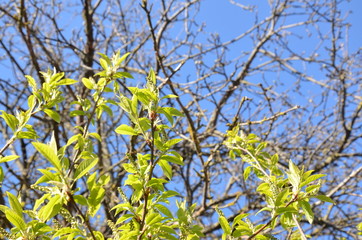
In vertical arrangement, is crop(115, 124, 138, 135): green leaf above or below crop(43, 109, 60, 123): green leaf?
below

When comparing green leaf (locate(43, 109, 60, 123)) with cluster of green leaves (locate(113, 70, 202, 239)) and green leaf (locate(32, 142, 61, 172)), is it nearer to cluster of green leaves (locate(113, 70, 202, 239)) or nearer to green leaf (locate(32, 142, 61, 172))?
cluster of green leaves (locate(113, 70, 202, 239))

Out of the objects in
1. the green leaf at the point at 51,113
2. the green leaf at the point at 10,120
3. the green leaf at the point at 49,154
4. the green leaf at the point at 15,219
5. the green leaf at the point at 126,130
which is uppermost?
the green leaf at the point at 51,113

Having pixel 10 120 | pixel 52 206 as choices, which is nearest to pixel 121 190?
pixel 52 206

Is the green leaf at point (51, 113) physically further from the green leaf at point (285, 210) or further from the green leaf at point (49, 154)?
the green leaf at point (285, 210)

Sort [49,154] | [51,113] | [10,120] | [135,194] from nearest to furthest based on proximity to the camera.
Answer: [49,154] < [135,194] < [10,120] < [51,113]

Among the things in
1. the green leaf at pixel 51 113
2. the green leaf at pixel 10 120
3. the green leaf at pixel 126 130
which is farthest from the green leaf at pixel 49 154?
the green leaf at pixel 51 113

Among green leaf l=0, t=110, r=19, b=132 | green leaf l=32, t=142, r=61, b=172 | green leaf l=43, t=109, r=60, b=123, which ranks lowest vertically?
green leaf l=32, t=142, r=61, b=172

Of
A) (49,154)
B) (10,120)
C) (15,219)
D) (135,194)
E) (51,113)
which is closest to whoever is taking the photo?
(49,154)

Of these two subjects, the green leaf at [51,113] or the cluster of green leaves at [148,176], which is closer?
the cluster of green leaves at [148,176]

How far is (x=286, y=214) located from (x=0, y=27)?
4.83 metres

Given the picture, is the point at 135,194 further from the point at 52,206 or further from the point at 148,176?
the point at 52,206

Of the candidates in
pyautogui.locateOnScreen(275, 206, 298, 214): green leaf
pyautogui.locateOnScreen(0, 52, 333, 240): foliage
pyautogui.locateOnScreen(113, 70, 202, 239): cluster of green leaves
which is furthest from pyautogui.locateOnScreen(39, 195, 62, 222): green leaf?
pyautogui.locateOnScreen(275, 206, 298, 214): green leaf

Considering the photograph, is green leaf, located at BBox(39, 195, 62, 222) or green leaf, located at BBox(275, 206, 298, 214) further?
green leaf, located at BBox(275, 206, 298, 214)

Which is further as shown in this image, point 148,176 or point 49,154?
point 148,176
